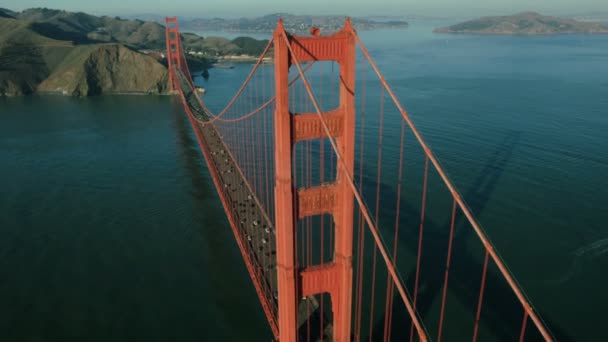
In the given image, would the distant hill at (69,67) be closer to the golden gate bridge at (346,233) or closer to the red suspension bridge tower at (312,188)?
the golden gate bridge at (346,233)

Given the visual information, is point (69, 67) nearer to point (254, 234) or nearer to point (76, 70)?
point (76, 70)

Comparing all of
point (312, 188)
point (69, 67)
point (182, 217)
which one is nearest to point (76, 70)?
point (69, 67)

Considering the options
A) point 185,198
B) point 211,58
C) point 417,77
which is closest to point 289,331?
point 185,198

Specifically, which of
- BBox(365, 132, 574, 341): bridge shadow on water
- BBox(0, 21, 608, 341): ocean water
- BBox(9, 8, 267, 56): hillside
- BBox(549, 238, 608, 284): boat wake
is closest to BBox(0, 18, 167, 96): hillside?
BBox(9, 8, 267, 56): hillside

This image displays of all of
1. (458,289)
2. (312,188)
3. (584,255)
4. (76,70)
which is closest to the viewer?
(312,188)

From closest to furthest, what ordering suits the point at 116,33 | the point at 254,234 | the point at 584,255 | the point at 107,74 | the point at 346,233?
the point at 346,233 → the point at 254,234 → the point at 584,255 → the point at 107,74 → the point at 116,33
